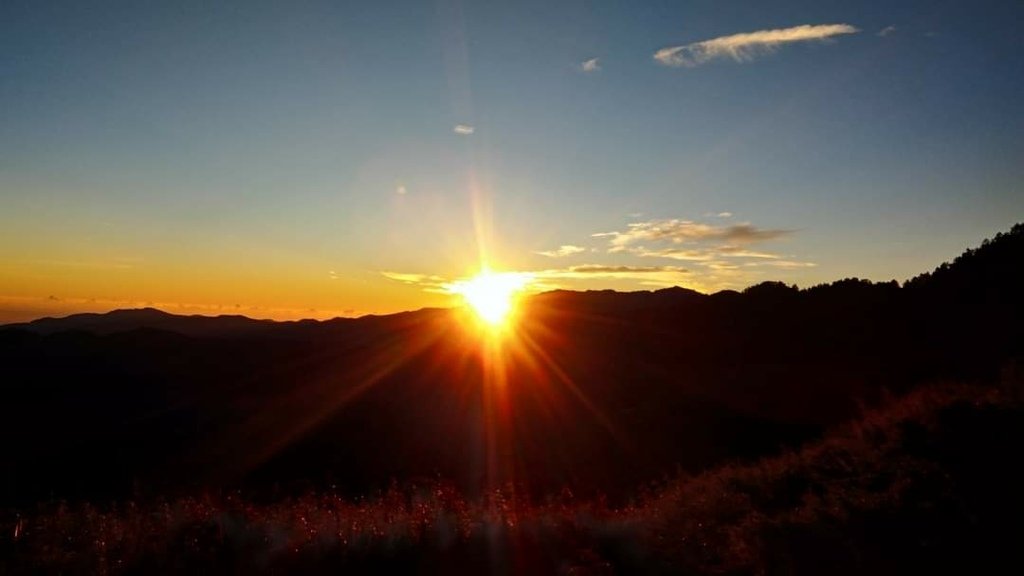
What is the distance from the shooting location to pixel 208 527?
694cm

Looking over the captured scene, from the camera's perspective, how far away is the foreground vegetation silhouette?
6535 millimetres

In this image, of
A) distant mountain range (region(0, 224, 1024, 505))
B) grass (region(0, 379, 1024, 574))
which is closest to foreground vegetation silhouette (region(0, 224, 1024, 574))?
grass (region(0, 379, 1024, 574))

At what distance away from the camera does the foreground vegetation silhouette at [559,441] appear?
654 cm

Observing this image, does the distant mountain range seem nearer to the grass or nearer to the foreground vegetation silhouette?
the foreground vegetation silhouette

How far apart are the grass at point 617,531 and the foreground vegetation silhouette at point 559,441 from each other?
0.10 ft

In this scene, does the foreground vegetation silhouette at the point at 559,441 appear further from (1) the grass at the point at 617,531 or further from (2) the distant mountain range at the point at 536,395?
(2) the distant mountain range at the point at 536,395

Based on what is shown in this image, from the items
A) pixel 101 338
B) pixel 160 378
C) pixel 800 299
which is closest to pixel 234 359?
pixel 160 378

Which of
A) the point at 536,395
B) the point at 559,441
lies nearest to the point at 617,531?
the point at 559,441

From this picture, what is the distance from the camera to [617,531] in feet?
24.1

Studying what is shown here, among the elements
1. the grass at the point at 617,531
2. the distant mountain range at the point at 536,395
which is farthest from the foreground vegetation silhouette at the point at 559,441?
the distant mountain range at the point at 536,395

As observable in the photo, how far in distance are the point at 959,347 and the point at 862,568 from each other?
17917 mm

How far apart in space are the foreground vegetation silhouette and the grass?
31 mm

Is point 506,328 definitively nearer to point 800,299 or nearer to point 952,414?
point 800,299

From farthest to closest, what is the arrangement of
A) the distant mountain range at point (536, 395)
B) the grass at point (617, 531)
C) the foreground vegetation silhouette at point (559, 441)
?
the distant mountain range at point (536, 395), the foreground vegetation silhouette at point (559, 441), the grass at point (617, 531)
